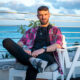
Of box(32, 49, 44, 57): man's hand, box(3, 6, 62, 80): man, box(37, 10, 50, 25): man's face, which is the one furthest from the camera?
box(37, 10, 50, 25): man's face

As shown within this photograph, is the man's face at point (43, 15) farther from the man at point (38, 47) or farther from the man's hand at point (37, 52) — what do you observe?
the man's hand at point (37, 52)

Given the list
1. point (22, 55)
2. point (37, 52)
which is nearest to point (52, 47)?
point (37, 52)

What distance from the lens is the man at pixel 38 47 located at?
2029 millimetres

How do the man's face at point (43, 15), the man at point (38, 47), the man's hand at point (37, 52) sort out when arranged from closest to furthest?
1. the man at point (38, 47)
2. the man's hand at point (37, 52)
3. the man's face at point (43, 15)

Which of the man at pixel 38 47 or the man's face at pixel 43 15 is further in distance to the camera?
the man's face at pixel 43 15

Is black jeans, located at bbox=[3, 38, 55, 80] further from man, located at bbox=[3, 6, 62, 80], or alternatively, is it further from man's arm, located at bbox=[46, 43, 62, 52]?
man's arm, located at bbox=[46, 43, 62, 52]

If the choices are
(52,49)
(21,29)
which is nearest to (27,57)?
(52,49)

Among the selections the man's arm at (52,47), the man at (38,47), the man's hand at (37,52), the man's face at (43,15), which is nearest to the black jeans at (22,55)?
the man at (38,47)

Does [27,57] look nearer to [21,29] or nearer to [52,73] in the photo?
[52,73]

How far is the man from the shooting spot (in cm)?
203

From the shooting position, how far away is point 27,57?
2.04m

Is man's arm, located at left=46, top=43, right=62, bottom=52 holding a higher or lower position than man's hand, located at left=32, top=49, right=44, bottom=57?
higher

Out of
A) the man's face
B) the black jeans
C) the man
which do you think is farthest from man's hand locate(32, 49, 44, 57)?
the man's face

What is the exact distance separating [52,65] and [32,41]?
14.2 inches
